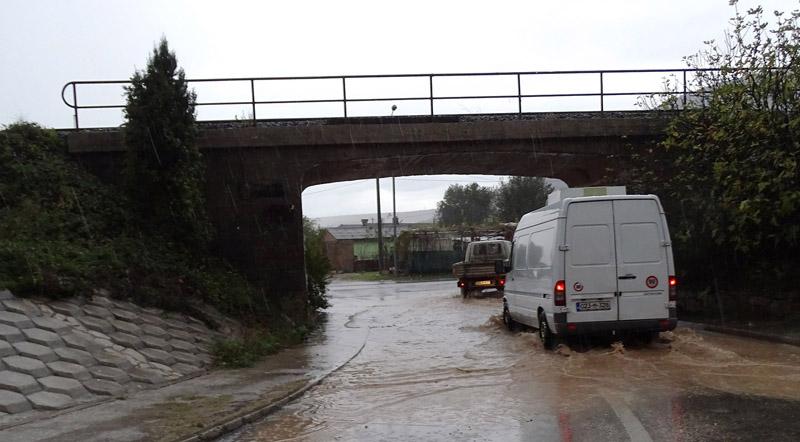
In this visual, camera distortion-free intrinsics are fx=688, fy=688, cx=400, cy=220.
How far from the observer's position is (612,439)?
601 centimetres

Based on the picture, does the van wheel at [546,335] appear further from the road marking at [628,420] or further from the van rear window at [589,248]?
the road marking at [628,420]

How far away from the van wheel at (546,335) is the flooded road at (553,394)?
156 millimetres

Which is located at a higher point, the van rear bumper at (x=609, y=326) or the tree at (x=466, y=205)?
the tree at (x=466, y=205)

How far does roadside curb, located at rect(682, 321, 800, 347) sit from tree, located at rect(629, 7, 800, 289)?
1.35m

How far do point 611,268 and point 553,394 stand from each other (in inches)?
122

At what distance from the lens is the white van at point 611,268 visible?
10.5 meters

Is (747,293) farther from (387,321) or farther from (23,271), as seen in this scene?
(23,271)

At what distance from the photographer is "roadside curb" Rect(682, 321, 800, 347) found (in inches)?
435

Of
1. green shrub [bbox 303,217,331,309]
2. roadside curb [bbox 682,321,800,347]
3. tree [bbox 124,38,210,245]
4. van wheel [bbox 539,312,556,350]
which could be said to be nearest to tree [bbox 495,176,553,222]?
green shrub [bbox 303,217,331,309]

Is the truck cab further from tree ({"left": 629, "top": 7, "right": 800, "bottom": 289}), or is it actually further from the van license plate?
the van license plate

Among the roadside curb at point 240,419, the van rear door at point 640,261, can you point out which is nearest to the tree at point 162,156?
the roadside curb at point 240,419

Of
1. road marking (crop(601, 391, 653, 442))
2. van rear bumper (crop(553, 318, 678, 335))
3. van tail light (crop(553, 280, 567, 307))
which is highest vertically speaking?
van tail light (crop(553, 280, 567, 307))

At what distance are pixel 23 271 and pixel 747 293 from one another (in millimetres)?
13191

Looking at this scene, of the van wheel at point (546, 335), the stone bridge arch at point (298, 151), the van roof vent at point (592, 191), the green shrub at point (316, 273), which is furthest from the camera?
the green shrub at point (316, 273)
